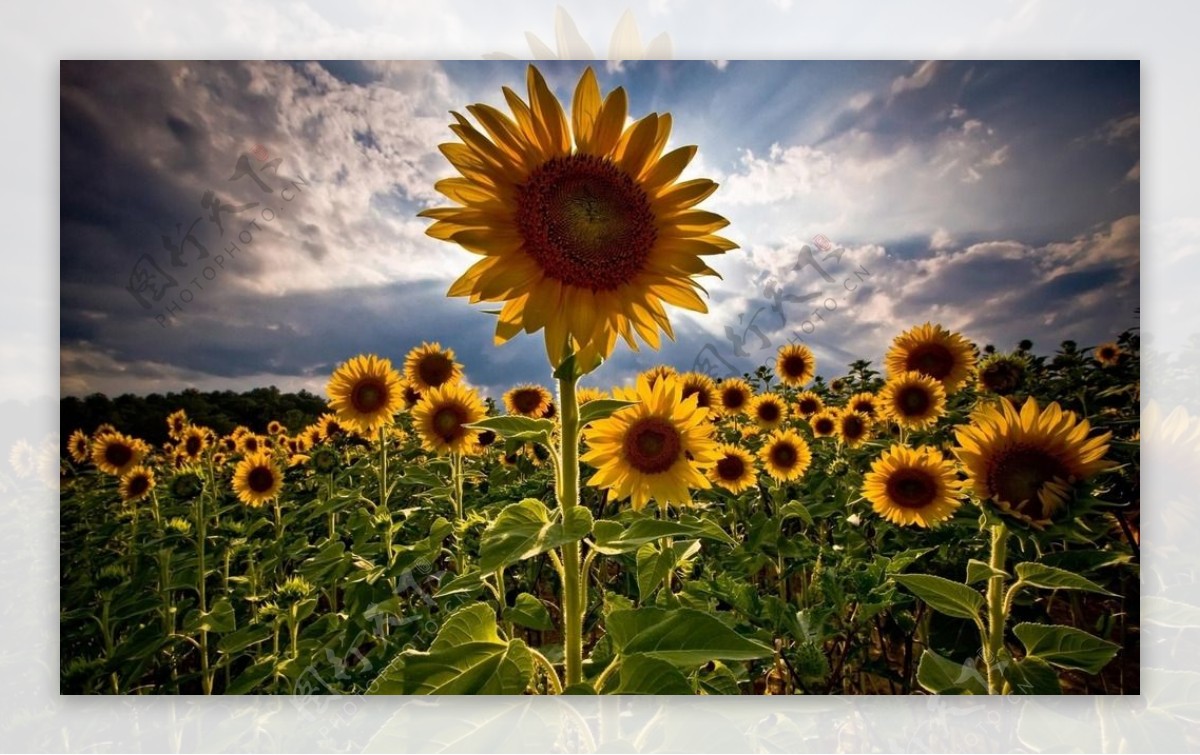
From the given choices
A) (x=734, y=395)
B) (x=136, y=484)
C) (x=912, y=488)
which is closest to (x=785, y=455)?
(x=734, y=395)

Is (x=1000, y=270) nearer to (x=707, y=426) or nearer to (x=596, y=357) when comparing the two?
(x=707, y=426)

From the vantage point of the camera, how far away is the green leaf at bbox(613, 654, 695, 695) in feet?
4.36

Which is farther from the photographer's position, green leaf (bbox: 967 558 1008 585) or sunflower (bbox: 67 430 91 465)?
sunflower (bbox: 67 430 91 465)

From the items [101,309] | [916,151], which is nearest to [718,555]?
[916,151]

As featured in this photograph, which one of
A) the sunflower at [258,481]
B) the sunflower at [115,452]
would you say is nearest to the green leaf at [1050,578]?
the sunflower at [258,481]

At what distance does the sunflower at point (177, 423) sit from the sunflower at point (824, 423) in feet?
5.44

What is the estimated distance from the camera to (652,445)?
178 centimetres

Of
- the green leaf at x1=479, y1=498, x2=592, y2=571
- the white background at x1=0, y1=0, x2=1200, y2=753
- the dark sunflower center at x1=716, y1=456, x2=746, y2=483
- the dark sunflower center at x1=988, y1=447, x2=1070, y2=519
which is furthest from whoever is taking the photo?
the dark sunflower center at x1=716, y1=456, x2=746, y2=483

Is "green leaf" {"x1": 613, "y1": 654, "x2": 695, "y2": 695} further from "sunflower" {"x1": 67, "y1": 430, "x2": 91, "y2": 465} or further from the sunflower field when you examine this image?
"sunflower" {"x1": 67, "y1": 430, "x2": 91, "y2": 465}

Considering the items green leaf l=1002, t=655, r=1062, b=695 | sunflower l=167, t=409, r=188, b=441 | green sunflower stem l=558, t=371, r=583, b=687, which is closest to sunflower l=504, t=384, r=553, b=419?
green sunflower stem l=558, t=371, r=583, b=687

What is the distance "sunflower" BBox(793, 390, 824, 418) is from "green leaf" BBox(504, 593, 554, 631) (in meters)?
0.88

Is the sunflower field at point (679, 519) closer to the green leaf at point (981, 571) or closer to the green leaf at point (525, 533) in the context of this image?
the green leaf at point (981, 571)

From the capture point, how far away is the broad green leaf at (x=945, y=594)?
171cm

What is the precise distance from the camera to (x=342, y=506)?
1.97 metres
